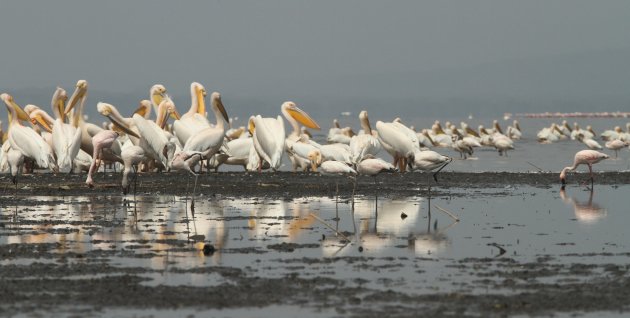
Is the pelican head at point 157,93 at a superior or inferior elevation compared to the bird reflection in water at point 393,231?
superior

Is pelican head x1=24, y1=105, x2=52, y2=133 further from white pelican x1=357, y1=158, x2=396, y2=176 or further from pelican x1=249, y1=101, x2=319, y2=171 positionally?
white pelican x1=357, y1=158, x2=396, y2=176

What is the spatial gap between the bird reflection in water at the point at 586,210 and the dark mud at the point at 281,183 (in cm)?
188

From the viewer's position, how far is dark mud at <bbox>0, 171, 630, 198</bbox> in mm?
16922

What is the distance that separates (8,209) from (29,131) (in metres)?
6.71

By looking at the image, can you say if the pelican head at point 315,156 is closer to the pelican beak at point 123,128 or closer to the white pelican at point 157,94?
the pelican beak at point 123,128

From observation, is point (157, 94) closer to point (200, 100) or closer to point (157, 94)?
point (157, 94)

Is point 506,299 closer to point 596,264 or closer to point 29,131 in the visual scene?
point 596,264

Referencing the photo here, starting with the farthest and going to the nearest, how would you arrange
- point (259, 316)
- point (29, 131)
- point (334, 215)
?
point (29, 131), point (334, 215), point (259, 316)

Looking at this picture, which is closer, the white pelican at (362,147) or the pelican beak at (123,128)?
the pelican beak at (123,128)

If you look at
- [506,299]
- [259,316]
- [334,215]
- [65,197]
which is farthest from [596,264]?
[65,197]

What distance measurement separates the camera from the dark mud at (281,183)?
1692cm

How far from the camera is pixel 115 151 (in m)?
19.6

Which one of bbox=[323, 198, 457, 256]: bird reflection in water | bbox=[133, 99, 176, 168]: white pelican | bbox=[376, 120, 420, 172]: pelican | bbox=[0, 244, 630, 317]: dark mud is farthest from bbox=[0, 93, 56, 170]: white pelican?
bbox=[0, 244, 630, 317]: dark mud

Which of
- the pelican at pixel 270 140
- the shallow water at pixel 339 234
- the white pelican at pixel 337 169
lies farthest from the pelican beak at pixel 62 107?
the white pelican at pixel 337 169
